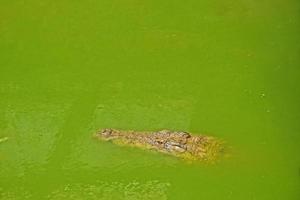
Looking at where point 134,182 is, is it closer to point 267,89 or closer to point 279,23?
point 267,89

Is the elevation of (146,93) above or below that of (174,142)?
above

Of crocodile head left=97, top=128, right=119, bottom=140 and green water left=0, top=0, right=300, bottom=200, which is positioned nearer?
green water left=0, top=0, right=300, bottom=200

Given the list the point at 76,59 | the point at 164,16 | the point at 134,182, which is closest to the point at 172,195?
the point at 134,182

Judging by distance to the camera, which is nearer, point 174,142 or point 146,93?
point 174,142

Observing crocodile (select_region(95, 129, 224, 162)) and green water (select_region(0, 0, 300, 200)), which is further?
crocodile (select_region(95, 129, 224, 162))

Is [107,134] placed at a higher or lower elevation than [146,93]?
lower

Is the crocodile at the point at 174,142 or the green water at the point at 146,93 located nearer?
the green water at the point at 146,93
